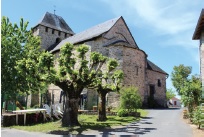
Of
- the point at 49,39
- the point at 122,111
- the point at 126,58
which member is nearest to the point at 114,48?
the point at 126,58

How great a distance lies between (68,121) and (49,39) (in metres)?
30.8

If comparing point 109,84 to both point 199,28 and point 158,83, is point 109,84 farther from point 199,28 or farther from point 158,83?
point 158,83

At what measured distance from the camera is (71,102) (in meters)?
15.2

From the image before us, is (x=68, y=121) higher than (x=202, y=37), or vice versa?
(x=202, y=37)

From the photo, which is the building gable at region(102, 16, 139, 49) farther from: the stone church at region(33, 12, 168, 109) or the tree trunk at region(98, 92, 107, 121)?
the tree trunk at region(98, 92, 107, 121)

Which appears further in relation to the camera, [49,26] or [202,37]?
[49,26]

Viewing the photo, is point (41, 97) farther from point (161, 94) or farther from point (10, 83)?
point (10, 83)

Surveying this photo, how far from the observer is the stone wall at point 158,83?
35009mm

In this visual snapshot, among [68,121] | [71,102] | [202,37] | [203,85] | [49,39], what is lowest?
[68,121]

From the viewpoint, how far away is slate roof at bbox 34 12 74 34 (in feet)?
142

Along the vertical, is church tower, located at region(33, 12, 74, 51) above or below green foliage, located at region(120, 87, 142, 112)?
above

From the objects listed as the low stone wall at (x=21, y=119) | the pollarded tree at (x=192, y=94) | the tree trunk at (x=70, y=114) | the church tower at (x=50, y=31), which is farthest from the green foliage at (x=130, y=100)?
the church tower at (x=50, y=31)

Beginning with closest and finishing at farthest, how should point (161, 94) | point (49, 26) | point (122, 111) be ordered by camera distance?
point (122, 111) → point (161, 94) → point (49, 26)

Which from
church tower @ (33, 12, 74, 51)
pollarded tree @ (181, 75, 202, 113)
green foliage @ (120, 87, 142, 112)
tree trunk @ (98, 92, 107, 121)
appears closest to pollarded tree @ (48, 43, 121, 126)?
tree trunk @ (98, 92, 107, 121)
